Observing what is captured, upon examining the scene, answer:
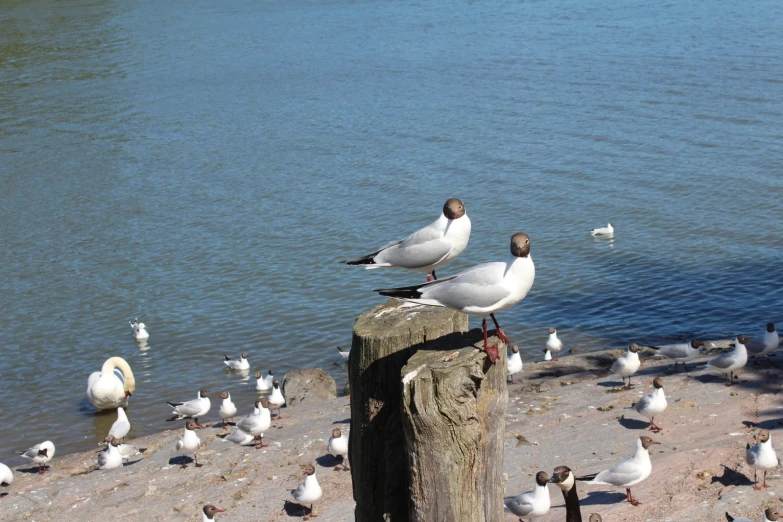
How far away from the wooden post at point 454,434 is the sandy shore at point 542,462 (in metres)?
4.98

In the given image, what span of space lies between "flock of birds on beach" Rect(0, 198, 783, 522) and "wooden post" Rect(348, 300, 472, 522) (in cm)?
24

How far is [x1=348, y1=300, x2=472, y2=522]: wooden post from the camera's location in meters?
5.53

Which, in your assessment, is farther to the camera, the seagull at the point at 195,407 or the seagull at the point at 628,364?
the seagull at the point at 195,407

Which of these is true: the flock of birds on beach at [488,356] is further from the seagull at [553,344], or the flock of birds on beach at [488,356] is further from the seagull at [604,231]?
the seagull at [604,231]

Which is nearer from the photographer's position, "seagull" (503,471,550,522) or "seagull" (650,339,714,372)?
"seagull" (503,471,550,522)

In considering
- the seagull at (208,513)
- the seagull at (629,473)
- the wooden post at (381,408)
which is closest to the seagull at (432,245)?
the wooden post at (381,408)

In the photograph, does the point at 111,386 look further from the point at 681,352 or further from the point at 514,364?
the point at 681,352

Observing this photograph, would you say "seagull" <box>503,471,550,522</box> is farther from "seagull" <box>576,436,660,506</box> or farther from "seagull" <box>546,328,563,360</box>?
"seagull" <box>546,328,563,360</box>

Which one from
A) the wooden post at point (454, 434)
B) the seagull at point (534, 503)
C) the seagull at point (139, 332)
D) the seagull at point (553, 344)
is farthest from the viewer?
the seagull at point (139, 332)

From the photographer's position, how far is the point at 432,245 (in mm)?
7855

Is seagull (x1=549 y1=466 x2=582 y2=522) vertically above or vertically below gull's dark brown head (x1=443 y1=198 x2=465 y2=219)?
below

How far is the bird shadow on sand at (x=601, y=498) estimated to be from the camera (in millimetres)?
10312

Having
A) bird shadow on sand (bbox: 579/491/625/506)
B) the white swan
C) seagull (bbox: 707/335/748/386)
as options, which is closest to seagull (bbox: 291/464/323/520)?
bird shadow on sand (bbox: 579/491/625/506)

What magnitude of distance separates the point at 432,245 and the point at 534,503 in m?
3.30
